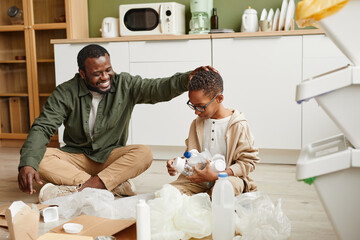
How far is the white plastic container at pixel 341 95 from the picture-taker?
4.10ft

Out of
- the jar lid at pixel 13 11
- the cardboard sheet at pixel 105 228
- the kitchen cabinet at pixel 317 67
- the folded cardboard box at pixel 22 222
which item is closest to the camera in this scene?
the folded cardboard box at pixel 22 222

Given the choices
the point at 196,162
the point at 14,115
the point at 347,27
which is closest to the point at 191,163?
the point at 196,162

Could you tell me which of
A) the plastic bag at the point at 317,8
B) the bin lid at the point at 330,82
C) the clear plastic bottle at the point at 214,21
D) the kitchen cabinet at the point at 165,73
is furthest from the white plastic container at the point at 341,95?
the clear plastic bottle at the point at 214,21

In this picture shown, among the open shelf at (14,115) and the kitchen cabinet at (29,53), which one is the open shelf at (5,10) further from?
the open shelf at (14,115)

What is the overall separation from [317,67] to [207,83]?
1337 millimetres

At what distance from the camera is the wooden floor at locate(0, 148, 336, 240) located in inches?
77.3

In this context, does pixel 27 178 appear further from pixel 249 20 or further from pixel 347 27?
pixel 249 20

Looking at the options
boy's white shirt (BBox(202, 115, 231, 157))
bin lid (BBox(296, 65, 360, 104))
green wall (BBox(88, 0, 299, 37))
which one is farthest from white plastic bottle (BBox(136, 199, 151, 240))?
green wall (BBox(88, 0, 299, 37))

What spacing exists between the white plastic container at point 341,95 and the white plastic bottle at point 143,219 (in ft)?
1.92

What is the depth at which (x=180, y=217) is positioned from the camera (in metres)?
1.72

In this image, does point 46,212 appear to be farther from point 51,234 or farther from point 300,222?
point 300,222

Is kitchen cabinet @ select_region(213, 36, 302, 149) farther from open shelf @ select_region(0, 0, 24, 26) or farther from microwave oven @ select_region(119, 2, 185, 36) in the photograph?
open shelf @ select_region(0, 0, 24, 26)

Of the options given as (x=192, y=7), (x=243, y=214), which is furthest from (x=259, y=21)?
(x=243, y=214)

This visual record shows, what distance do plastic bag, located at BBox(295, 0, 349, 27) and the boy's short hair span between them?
0.78 metres
